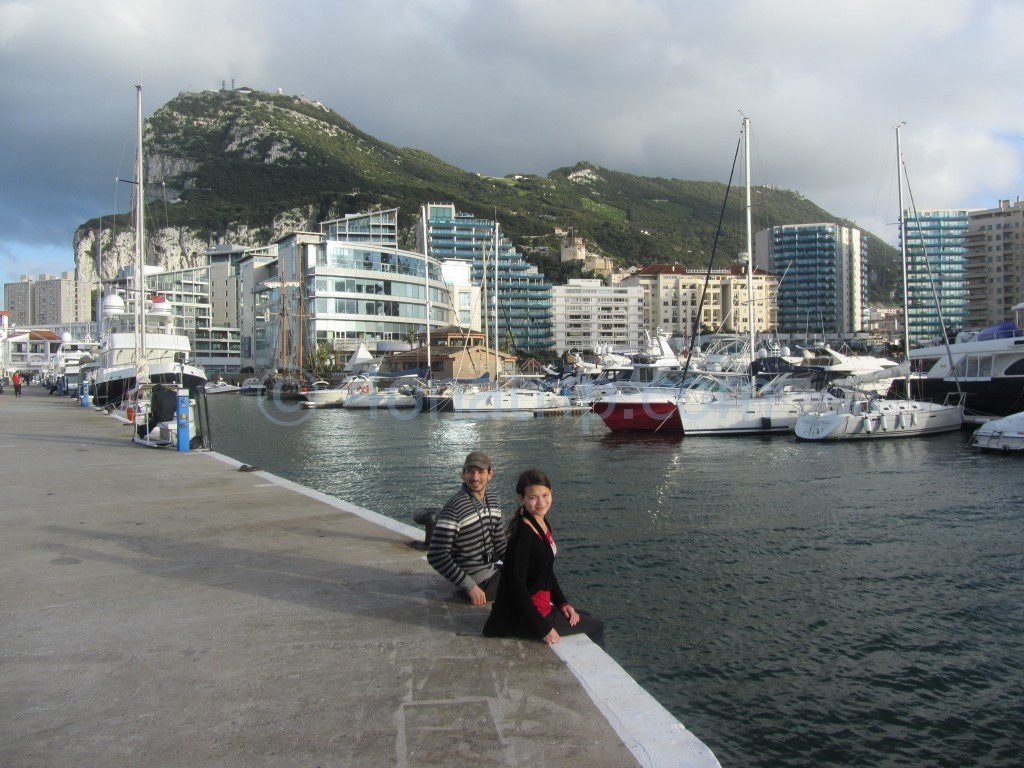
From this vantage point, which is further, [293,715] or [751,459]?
[751,459]

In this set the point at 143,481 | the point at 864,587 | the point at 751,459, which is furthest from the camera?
the point at 751,459

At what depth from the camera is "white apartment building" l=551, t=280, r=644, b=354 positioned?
505 feet

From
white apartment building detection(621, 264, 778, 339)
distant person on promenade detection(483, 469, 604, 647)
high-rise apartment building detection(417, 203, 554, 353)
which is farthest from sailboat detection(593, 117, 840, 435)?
white apartment building detection(621, 264, 778, 339)

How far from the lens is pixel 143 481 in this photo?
13.0 metres

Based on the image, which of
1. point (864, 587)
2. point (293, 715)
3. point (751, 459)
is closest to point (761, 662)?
point (864, 587)

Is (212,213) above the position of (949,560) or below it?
above

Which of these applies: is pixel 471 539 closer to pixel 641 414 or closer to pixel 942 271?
pixel 641 414

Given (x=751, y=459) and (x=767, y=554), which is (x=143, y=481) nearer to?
(x=767, y=554)

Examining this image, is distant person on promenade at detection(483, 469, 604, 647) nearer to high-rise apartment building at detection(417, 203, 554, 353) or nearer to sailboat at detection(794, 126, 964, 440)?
sailboat at detection(794, 126, 964, 440)

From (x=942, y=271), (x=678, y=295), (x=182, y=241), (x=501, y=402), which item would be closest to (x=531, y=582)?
(x=501, y=402)

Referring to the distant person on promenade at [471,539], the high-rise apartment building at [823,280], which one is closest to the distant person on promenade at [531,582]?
the distant person on promenade at [471,539]

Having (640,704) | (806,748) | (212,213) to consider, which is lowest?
(806,748)

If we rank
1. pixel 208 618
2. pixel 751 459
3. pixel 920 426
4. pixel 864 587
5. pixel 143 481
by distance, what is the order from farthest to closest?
1. pixel 920 426
2. pixel 751 459
3. pixel 143 481
4. pixel 864 587
5. pixel 208 618

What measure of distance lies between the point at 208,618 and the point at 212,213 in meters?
189
